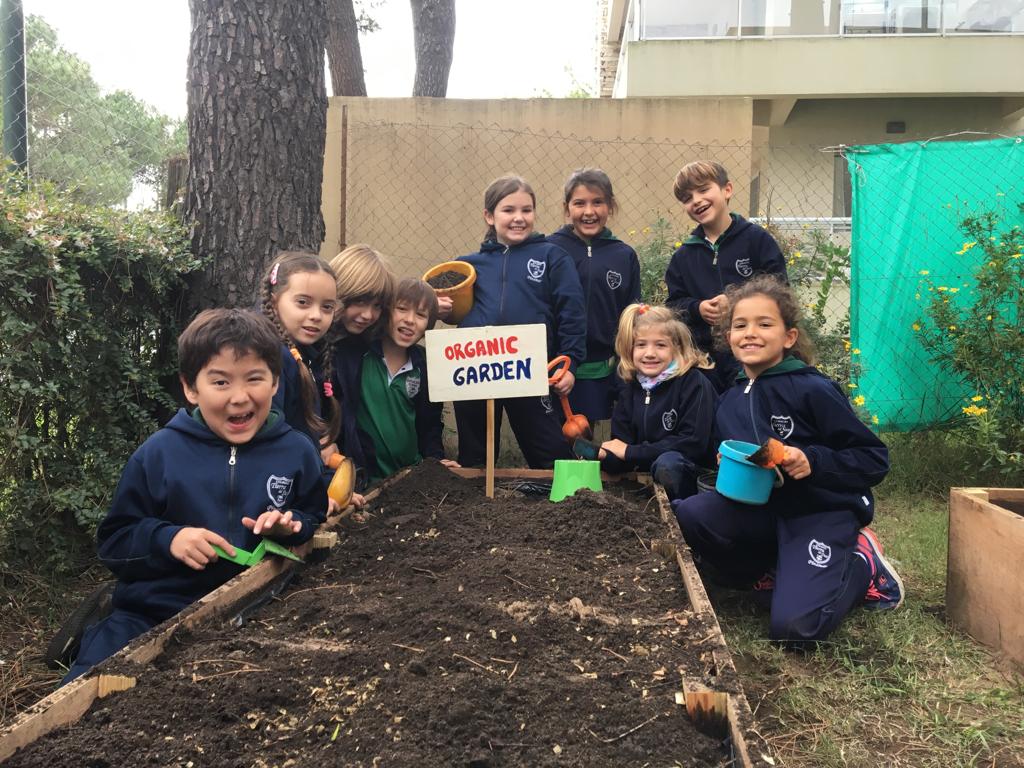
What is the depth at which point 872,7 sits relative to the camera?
1284 centimetres

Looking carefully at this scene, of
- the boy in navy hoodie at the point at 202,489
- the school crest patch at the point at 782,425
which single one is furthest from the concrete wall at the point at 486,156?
the boy in navy hoodie at the point at 202,489

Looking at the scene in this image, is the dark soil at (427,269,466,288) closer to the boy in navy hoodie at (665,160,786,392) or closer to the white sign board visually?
the white sign board

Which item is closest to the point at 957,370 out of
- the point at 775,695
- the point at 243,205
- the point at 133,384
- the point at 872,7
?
the point at 775,695

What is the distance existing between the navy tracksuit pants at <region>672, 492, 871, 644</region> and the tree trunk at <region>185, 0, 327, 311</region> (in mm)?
2360

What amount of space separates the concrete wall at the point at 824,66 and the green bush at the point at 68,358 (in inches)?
422

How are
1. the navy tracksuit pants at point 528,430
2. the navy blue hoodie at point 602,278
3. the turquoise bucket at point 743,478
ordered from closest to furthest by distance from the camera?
the turquoise bucket at point 743,478
the navy tracksuit pants at point 528,430
the navy blue hoodie at point 602,278

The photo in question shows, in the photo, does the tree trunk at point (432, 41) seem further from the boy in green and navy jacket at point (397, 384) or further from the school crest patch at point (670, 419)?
the school crest patch at point (670, 419)

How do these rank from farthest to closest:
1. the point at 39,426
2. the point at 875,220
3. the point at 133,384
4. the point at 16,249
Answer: the point at 875,220 → the point at 133,384 → the point at 39,426 → the point at 16,249

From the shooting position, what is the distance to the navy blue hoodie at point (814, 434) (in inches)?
112

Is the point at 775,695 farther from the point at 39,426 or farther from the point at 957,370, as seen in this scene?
the point at 957,370

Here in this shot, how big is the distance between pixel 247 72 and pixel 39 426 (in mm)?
1901

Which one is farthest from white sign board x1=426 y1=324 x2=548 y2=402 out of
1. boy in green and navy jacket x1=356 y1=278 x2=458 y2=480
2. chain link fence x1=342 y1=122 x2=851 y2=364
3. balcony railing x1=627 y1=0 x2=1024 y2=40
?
balcony railing x1=627 y1=0 x2=1024 y2=40

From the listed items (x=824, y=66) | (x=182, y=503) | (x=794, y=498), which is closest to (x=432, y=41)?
(x=824, y=66)

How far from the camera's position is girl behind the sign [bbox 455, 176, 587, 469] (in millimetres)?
4102
